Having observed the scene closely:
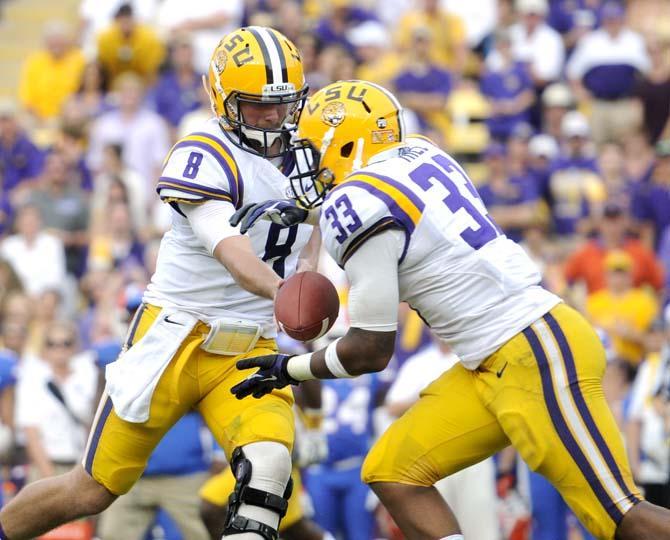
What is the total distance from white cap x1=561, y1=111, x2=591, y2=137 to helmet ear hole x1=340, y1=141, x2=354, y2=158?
691 centimetres

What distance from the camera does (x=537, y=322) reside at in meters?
5.22

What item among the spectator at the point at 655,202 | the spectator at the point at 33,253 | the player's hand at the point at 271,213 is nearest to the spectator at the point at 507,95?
the spectator at the point at 655,202

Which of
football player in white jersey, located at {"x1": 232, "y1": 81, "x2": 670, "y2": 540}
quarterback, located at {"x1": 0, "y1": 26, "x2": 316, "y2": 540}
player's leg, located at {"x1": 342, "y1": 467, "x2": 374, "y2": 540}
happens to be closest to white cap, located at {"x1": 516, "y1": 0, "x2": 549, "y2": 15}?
player's leg, located at {"x1": 342, "y1": 467, "x2": 374, "y2": 540}

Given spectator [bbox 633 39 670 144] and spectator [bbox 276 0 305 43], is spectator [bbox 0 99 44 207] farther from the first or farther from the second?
spectator [bbox 633 39 670 144]

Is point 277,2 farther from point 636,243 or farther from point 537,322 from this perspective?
point 537,322

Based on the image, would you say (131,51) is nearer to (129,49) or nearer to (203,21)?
(129,49)

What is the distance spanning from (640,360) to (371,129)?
5036 mm

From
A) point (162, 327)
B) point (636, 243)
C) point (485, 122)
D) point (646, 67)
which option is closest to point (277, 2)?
point (485, 122)

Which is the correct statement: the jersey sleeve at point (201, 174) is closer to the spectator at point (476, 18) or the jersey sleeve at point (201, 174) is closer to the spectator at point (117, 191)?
the spectator at point (117, 191)

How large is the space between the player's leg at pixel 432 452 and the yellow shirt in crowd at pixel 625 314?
179 inches

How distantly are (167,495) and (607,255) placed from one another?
4034mm

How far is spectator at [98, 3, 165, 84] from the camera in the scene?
1348cm

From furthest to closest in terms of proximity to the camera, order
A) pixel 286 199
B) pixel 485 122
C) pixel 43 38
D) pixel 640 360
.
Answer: pixel 43 38 < pixel 485 122 < pixel 640 360 < pixel 286 199

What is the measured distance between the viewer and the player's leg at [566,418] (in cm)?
509
